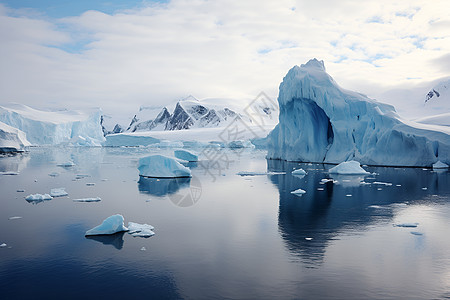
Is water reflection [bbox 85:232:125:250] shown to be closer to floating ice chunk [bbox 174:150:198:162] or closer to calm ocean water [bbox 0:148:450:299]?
calm ocean water [bbox 0:148:450:299]

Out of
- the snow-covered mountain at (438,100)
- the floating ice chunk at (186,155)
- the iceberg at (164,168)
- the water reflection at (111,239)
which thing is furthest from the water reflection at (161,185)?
the snow-covered mountain at (438,100)

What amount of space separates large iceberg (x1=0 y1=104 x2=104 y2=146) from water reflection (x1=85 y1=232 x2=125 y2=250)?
46.6 m

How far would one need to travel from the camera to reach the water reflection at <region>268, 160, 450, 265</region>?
274 inches

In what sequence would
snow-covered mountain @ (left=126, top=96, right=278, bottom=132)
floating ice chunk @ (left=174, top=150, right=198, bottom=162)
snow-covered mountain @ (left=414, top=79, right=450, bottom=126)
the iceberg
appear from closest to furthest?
the iceberg → floating ice chunk @ (left=174, top=150, right=198, bottom=162) → snow-covered mountain @ (left=414, top=79, right=450, bottom=126) → snow-covered mountain @ (left=126, top=96, right=278, bottom=132)

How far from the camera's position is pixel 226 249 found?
6250 millimetres

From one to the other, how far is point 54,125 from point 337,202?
160 feet

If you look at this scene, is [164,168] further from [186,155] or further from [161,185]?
[186,155]

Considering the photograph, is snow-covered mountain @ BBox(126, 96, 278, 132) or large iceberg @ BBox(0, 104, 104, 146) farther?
snow-covered mountain @ BBox(126, 96, 278, 132)

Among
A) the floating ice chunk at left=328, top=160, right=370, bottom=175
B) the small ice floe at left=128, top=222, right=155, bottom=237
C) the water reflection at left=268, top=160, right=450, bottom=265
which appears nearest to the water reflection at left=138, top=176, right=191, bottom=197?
the water reflection at left=268, top=160, right=450, bottom=265

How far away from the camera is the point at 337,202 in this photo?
10523 millimetres

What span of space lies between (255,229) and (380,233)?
2484mm

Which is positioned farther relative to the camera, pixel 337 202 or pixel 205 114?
pixel 205 114

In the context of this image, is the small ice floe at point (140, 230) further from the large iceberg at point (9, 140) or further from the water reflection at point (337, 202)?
the large iceberg at point (9, 140)

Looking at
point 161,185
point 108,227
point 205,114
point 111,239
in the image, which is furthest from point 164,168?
point 205,114
